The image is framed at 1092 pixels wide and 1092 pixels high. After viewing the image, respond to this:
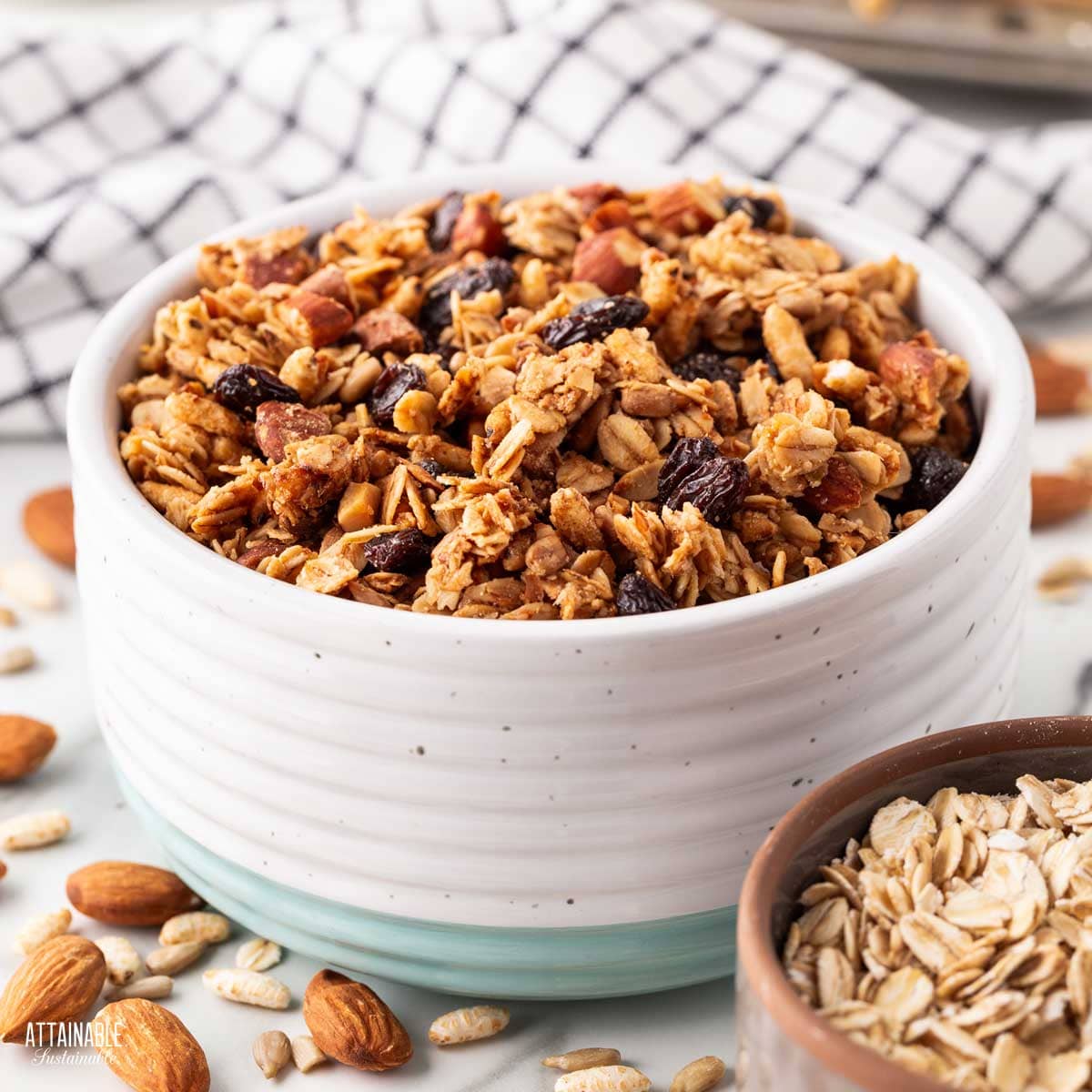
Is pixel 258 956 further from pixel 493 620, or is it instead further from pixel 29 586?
pixel 29 586

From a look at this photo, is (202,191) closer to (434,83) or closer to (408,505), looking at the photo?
(434,83)

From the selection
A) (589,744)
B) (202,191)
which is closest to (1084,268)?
(202,191)

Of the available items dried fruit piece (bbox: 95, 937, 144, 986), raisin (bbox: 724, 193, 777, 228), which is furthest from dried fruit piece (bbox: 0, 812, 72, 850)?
raisin (bbox: 724, 193, 777, 228)

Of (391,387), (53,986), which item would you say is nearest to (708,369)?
(391,387)

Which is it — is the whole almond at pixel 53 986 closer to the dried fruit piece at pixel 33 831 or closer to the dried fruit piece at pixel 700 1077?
the dried fruit piece at pixel 33 831

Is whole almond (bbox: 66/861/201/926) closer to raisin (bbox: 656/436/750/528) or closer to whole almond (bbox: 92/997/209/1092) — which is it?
whole almond (bbox: 92/997/209/1092)

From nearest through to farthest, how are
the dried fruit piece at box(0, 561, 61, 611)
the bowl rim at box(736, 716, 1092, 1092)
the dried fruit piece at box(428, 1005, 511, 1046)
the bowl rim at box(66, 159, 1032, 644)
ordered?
the bowl rim at box(736, 716, 1092, 1092)
the bowl rim at box(66, 159, 1032, 644)
the dried fruit piece at box(428, 1005, 511, 1046)
the dried fruit piece at box(0, 561, 61, 611)
